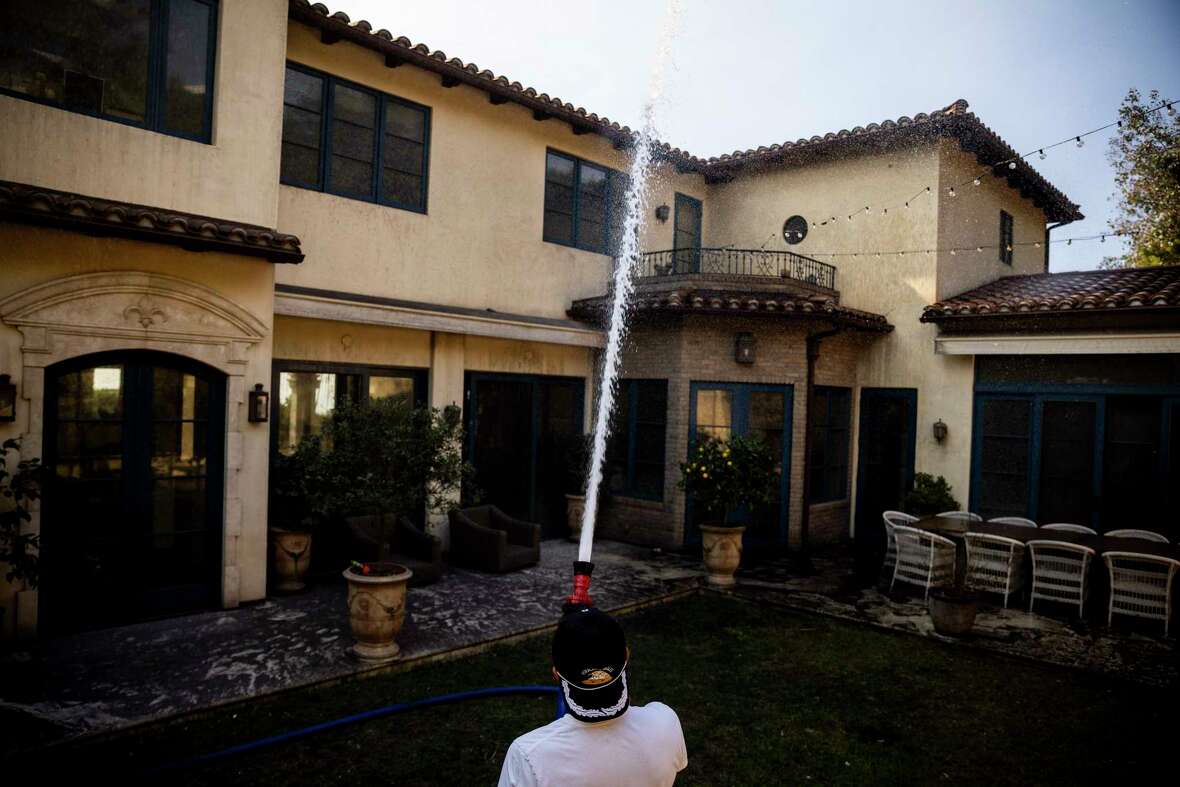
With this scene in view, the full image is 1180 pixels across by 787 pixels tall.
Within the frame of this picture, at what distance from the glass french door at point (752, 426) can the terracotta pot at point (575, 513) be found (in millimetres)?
1704

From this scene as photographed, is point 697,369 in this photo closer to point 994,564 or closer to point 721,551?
point 721,551

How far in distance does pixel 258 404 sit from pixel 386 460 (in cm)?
170

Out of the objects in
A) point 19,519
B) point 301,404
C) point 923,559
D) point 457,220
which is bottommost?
point 923,559

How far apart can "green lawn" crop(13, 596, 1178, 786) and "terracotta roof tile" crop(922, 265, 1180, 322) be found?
5.19 metres

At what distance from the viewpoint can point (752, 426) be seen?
11.2 m

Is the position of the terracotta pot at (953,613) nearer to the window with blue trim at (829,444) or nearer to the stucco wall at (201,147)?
the window with blue trim at (829,444)

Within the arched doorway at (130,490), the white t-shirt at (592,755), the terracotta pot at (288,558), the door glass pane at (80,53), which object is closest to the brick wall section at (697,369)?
the terracotta pot at (288,558)

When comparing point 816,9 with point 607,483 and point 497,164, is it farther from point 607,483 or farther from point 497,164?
point 607,483

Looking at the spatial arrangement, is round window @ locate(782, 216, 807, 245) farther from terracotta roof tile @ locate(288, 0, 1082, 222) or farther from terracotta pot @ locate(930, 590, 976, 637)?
terracotta pot @ locate(930, 590, 976, 637)

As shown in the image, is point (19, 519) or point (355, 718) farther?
point (19, 519)

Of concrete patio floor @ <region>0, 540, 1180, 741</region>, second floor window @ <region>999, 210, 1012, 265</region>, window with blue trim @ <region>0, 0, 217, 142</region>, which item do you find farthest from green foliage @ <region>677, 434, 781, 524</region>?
second floor window @ <region>999, 210, 1012, 265</region>

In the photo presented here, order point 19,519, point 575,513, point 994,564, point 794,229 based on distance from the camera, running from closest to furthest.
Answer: point 19,519 → point 994,564 → point 575,513 → point 794,229

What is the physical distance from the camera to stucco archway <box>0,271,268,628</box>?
20.5 ft

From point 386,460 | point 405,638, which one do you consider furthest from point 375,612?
point 386,460
